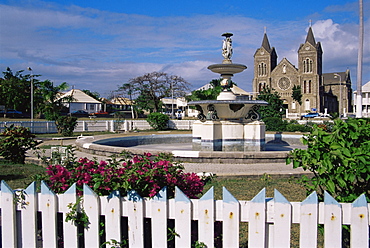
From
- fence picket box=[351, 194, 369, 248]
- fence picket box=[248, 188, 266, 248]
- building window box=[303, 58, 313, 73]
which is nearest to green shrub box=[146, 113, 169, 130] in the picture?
fence picket box=[248, 188, 266, 248]

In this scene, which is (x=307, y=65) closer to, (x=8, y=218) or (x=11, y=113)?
(x=11, y=113)

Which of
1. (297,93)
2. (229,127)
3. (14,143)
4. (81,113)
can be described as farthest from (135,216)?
(297,93)

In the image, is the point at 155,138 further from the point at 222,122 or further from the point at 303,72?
the point at 303,72

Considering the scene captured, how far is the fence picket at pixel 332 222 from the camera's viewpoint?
2.59m

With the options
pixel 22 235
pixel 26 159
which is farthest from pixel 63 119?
pixel 22 235

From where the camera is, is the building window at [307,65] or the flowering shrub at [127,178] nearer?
the flowering shrub at [127,178]

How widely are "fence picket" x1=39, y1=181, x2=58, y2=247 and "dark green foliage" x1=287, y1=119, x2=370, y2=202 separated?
2.32m

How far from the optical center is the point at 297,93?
85125 mm

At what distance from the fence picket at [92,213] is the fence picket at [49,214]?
0.30 m

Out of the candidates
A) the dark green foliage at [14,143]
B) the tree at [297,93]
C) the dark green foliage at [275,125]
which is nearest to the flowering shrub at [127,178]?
the dark green foliage at [14,143]

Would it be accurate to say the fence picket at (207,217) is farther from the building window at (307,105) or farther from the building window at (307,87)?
the building window at (307,87)

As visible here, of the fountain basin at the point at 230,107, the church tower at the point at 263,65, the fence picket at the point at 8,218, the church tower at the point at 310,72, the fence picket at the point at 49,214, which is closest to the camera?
the fence picket at the point at 49,214

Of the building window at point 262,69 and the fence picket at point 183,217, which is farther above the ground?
the building window at point 262,69

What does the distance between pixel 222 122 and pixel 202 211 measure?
904 cm
